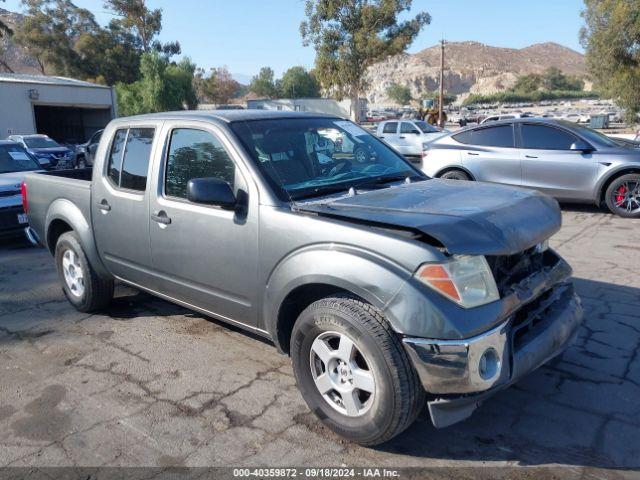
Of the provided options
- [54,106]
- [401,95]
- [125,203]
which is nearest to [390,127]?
[125,203]

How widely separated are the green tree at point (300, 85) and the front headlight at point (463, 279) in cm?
8980

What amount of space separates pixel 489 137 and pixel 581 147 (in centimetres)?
158

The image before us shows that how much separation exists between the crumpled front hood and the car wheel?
19.5ft

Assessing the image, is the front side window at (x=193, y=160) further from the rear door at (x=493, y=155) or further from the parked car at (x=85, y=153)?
the parked car at (x=85, y=153)

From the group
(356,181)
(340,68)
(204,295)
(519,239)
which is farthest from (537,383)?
(340,68)

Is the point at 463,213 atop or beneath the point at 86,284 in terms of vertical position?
atop

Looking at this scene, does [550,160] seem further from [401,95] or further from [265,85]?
[401,95]

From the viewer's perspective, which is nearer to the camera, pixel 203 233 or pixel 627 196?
pixel 203 233

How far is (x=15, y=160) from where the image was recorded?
9703 mm

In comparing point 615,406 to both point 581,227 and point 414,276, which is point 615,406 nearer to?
point 414,276

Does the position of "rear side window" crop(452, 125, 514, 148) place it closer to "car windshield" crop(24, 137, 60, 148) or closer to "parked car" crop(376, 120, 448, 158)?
"parked car" crop(376, 120, 448, 158)

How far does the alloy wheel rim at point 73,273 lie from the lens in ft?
16.9

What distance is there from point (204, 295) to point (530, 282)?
7.09 feet

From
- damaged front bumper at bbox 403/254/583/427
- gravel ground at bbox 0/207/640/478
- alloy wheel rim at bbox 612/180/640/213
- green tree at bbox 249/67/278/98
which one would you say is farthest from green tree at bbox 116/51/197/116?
green tree at bbox 249/67/278/98
